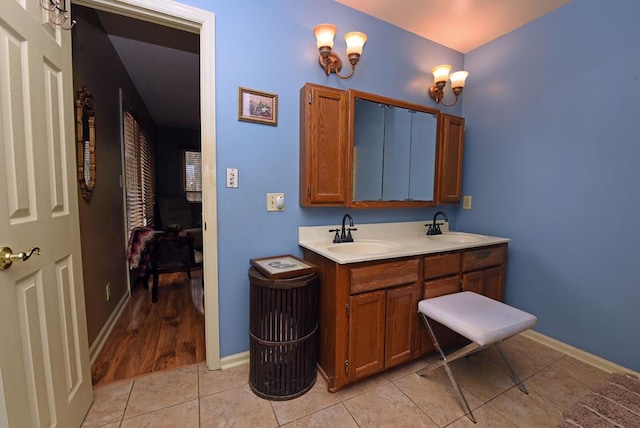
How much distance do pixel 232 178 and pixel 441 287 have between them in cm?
154

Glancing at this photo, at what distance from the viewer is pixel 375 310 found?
1.54m

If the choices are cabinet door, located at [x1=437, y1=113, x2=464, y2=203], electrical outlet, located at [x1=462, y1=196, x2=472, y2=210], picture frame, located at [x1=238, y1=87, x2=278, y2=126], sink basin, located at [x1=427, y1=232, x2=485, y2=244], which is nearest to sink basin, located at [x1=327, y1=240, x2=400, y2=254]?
sink basin, located at [x1=427, y1=232, x2=485, y2=244]

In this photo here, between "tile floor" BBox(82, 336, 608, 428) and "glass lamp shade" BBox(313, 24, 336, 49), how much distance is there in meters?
2.11

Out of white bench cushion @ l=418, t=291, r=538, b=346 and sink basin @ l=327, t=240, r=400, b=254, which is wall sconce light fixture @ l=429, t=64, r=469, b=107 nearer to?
sink basin @ l=327, t=240, r=400, b=254

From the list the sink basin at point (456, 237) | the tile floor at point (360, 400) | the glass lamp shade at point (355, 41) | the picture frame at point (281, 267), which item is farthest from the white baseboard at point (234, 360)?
the glass lamp shade at point (355, 41)

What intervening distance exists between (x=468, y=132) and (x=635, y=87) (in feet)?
3.40

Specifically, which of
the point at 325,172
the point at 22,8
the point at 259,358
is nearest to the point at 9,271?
the point at 22,8

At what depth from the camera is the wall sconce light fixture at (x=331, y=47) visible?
1.70 m

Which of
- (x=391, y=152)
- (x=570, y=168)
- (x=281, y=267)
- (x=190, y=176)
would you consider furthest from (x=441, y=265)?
(x=190, y=176)

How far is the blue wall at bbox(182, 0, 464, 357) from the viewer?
64.0 inches

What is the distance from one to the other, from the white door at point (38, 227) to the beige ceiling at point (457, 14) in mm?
1772

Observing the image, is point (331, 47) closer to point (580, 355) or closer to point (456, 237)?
point (456, 237)

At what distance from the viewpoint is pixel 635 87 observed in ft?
5.34

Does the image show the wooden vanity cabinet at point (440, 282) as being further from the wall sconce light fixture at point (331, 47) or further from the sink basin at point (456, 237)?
the wall sconce light fixture at point (331, 47)
